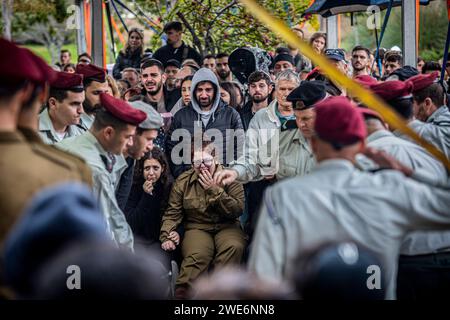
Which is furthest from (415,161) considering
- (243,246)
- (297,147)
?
(243,246)

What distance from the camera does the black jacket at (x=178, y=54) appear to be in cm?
1134

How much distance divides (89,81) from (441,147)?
325cm

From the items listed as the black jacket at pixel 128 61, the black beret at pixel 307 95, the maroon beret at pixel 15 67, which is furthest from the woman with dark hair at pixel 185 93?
the maroon beret at pixel 15 67

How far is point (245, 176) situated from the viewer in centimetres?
675

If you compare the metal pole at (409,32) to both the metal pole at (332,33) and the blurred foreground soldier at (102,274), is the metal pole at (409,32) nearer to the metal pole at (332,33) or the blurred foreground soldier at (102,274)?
the metal pole at (332,33)

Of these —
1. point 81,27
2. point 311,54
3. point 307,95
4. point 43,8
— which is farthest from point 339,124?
point 43,8

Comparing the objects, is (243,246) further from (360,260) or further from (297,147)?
(360,260)

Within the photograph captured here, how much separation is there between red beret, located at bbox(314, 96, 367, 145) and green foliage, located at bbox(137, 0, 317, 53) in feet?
23.1

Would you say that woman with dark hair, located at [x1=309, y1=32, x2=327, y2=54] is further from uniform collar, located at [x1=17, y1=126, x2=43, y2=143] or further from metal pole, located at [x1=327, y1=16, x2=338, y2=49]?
uniform collar, located at [x1=17, y1=126, x2=43, y2=143]

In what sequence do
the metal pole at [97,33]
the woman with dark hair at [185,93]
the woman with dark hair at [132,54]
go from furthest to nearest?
the woman with dark hair at [132,54], the woman with dark hair at [185,93], the metal pole at [97,33]

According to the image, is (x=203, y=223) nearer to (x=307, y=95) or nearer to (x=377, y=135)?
(x=307, y=95)

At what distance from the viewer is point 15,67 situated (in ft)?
11.6

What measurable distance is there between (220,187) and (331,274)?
4410 millimetres

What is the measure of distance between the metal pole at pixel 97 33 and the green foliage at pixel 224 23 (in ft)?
7.04
